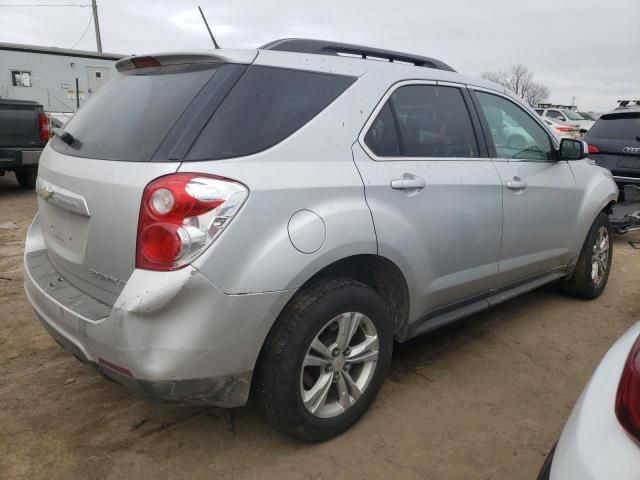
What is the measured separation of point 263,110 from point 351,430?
1545 mm

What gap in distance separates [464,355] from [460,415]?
0.71m

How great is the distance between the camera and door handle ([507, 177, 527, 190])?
319 centimetres

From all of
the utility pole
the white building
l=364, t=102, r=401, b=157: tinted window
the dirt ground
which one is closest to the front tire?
the dirt ground

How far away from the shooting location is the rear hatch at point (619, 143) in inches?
264

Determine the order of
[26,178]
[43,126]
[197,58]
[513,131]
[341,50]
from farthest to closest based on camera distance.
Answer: [26,178] → [43,126] → [513,131] → [341,50] → [197,58]

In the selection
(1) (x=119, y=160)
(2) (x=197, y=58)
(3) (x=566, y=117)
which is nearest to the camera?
(1) (x=119, y=160)

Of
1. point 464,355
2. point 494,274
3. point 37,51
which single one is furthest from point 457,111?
point 37,51

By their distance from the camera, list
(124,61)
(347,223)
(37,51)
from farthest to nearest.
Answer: (37,51)
(124,61)
(347,223)

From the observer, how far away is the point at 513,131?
3.49 meters

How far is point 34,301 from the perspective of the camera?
96.5 inches

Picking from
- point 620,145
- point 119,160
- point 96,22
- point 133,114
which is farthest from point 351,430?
point 96,22

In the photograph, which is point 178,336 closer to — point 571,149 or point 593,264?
point 571,149

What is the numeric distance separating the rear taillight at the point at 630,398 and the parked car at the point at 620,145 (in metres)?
6.45

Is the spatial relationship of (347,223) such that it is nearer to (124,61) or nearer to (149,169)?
(149,169)
